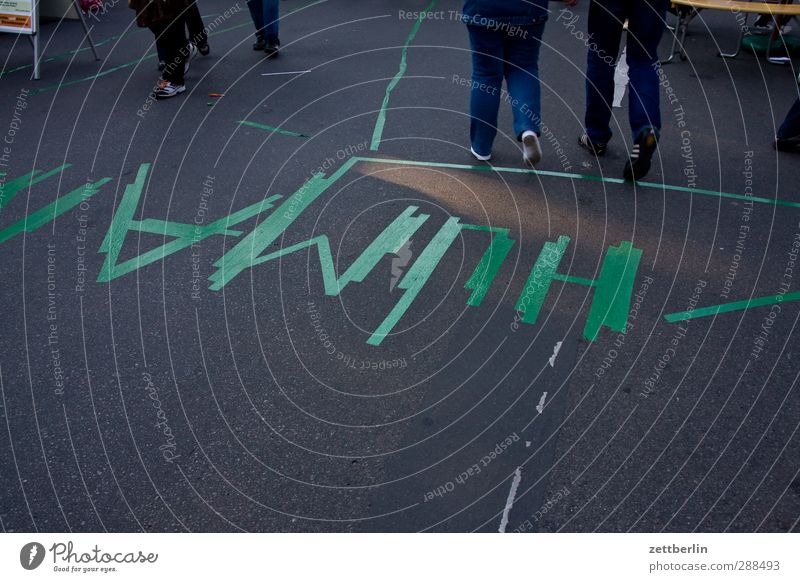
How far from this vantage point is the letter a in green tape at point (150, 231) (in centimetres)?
365

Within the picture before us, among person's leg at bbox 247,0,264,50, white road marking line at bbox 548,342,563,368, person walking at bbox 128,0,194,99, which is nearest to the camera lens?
white road marking line at bbox 548,342,563,368

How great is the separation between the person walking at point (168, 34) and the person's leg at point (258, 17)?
2.81ft

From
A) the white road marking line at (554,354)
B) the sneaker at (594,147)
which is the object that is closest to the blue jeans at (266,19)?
the sneaker at (594,147)

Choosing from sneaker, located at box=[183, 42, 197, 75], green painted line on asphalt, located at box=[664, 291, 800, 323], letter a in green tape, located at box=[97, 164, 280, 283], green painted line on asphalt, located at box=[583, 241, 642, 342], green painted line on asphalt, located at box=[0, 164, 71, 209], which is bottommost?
green painted line on asphalt, located at box=[664, 291, 800, 323]

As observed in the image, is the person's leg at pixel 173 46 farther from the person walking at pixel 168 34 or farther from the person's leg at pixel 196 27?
the person's leg at pixel 196 27

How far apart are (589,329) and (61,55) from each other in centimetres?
651

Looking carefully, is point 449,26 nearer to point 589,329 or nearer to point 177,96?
point 177,96

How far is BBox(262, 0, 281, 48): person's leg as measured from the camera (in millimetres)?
6764

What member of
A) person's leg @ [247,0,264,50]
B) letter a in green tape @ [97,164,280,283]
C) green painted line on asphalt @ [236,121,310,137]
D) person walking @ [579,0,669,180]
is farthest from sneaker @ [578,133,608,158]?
person's leg @ [247,0,264,50]

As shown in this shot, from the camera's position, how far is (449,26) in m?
8.00

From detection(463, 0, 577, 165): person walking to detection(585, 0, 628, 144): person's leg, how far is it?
353 mm

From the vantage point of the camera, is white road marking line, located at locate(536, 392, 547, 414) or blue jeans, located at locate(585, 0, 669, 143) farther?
blue jeans, located at locate(585, 0, 669, 143)

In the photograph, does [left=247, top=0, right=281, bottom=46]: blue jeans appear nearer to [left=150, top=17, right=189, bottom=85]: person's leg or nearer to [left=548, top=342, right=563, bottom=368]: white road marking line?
[left=150, top=17, right=189, bottom=85]: person's leg
